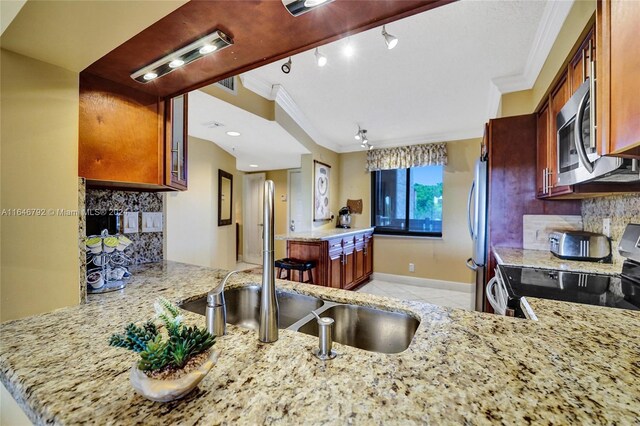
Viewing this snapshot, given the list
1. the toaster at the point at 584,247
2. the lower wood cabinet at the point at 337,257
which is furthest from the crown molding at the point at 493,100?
the lower wood cabinet at the point at 337,257

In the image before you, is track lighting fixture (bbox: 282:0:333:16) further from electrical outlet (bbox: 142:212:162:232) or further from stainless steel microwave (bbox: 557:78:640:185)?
electrical outlet (bbox: 142:212:162:232)

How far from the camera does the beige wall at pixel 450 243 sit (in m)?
4.12

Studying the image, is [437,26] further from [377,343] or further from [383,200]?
[383,200]

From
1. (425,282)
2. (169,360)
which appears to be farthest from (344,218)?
(169,360)

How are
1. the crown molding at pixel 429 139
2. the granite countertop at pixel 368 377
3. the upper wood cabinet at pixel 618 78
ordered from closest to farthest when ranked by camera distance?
1. the granite countertop at pixel 368 377
2. the upper wood cabinet at pixel 618 78
3. the crown molding at pixel 429 139

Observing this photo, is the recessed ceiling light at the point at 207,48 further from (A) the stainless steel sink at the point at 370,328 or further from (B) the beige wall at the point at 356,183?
(B) the beige wall at the point at 356,183

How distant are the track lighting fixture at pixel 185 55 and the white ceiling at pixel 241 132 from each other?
3.56 ft

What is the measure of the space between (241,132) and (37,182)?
236 centimetres

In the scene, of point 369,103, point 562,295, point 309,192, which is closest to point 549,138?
point 562,295

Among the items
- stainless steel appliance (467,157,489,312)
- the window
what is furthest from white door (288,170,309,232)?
stainless steel appliance (467,157,489,312)

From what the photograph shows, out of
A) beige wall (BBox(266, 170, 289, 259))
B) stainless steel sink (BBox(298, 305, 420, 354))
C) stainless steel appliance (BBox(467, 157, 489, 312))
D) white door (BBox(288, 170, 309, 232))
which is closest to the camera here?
stainless steel sink (BBox(298, 305, 420, 354))

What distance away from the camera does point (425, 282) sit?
14.3ft

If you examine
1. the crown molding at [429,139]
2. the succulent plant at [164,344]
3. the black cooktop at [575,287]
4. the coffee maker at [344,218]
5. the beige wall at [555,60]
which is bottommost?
the black cooktop at [575,287]

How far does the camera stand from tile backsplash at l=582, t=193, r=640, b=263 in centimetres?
151
